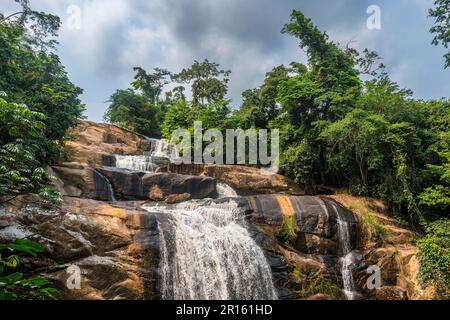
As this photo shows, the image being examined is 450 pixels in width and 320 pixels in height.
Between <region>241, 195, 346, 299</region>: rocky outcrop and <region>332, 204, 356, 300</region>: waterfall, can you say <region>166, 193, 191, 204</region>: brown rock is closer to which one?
<region>241, 195, 346, 299</region>: rocky outcrop

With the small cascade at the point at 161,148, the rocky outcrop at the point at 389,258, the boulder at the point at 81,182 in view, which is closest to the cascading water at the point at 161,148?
the small cascade at the point at 161,148

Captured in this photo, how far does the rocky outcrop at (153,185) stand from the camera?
14.1m

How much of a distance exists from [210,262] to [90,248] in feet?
11.7

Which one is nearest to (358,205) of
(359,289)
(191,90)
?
(359,289)

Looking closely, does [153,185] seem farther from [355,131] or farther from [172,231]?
[355,131]

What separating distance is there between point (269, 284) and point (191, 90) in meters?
29.0

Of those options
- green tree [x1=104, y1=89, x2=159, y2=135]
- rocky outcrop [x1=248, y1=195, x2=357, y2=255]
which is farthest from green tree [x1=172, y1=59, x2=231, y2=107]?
rocky outcrop [x1=248, y1=195, x2=357, y2=255]

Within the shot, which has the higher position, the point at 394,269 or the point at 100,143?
the point at 100,143

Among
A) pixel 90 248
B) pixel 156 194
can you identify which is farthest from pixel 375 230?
pixel 90 248

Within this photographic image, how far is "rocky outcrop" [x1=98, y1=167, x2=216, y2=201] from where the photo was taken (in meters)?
14.1

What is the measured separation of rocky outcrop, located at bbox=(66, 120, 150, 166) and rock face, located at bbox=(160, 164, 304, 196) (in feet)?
14.3

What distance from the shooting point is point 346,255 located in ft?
38.8

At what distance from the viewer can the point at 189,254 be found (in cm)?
969
